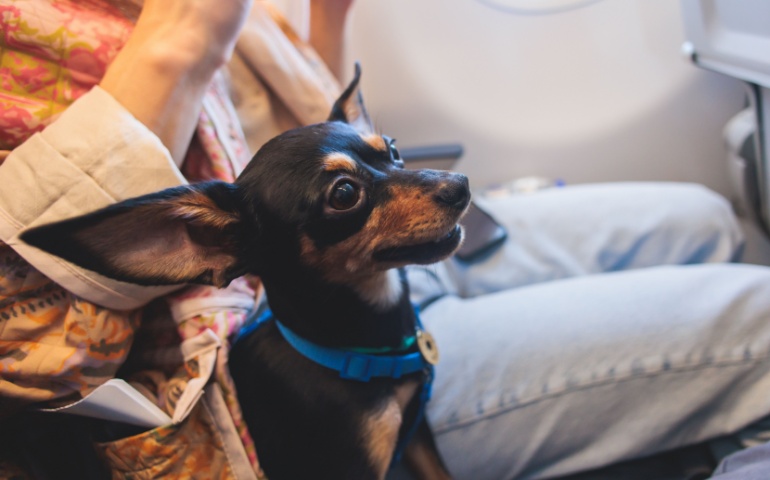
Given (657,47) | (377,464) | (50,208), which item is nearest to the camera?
(50,208)

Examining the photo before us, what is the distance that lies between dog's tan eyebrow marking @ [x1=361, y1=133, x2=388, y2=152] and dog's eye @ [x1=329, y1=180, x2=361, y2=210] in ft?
0.33

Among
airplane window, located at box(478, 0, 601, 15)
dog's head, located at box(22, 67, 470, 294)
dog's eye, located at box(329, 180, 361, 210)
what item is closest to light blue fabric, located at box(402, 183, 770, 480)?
dog's head, located at box(22, 67, 470, 294)

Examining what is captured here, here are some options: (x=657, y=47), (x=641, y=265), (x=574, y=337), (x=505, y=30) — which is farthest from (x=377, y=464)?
(x=657, y=47)

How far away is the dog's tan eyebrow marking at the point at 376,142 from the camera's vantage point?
742mm

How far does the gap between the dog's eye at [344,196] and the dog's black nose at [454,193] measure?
11cm

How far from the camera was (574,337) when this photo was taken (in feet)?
2.57

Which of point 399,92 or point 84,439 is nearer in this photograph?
point 84,439

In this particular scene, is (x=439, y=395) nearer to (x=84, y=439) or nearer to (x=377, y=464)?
(x=377, y=464)

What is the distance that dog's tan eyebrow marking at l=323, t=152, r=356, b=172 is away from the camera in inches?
25.5

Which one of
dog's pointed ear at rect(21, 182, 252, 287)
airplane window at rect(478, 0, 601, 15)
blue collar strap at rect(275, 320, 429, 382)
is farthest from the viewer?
airplane window at rect(478, 0, 601, 15)

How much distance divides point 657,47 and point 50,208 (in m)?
1.61

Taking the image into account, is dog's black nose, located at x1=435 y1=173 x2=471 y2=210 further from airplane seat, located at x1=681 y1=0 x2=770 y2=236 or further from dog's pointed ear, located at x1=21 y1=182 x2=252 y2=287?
airplane seat, located at x1=681 y1=0 x2=770 y2=236

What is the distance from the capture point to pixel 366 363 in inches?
28.4

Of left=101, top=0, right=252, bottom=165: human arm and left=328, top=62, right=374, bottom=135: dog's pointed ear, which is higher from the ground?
left=101, top=0, right=252, bottom=165: human arm
